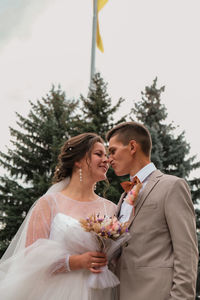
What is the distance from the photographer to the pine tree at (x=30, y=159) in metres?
13.4

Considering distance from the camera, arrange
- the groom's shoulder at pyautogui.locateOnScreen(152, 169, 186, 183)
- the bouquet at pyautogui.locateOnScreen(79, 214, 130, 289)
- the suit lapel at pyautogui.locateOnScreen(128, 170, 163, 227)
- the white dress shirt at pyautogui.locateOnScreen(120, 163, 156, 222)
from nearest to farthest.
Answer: the bouquet at pyautogui.locateOnScreen(79, 214, 130, 289) → the groom's shoulder at pyautogui.locateOnScreen(152, 169, 186, 183) → the suit lapel at pyautogui.locateOnScreen(128, 170, 163, 227) → the white dress shirt at pyautogui.locateOnScreen(120, 163, 156, 222)

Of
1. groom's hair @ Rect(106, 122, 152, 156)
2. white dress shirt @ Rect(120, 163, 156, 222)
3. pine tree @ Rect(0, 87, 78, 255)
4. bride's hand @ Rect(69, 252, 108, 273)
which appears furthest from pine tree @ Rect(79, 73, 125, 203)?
bride's hand @ Rect(69, 252, 108, 273)

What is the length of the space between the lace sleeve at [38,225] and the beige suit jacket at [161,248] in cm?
90

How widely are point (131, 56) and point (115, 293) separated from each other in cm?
1602

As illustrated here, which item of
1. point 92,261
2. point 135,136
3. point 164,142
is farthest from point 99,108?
point 92,261

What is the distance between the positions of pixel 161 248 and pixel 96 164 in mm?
1600

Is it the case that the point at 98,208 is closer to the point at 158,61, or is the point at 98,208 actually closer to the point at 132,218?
the point at 132,218

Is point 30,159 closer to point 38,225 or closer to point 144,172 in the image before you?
point 38,225

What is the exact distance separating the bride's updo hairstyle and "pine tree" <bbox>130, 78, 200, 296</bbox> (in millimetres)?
9177

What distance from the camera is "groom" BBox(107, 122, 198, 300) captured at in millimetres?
2955

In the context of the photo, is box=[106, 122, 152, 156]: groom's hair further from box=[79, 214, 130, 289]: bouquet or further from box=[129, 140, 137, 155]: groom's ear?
box=[79, 214, 130, 289]: bouquet

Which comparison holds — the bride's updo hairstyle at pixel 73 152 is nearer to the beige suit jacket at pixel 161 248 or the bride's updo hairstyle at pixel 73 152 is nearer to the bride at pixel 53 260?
the bride at pixel 53 260

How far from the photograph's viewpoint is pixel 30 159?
1568 cm

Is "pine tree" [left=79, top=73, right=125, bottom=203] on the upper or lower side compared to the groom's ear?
upper
